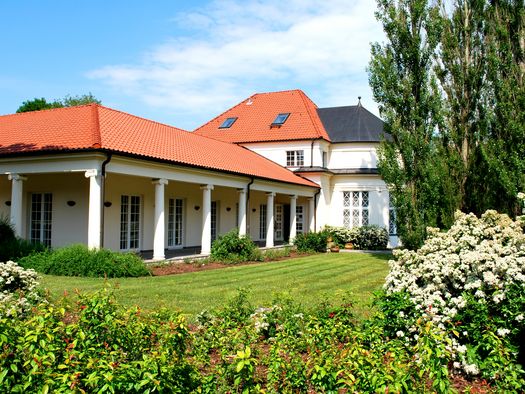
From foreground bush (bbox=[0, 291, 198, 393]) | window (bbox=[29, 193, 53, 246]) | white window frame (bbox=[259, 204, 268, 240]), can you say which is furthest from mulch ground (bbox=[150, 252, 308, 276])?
white window frame (bbox=[259, 204, 268, 240])

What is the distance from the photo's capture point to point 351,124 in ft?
101

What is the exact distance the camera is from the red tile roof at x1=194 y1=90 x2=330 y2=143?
29.4 m

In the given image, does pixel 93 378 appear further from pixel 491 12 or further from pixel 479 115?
pixel 491 12

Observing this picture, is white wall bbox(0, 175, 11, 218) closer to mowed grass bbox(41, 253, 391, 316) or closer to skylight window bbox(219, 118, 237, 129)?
mowed grass bbox(41, 253, 391, 316)

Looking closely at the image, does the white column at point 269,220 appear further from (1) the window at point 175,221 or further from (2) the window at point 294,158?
(2) the window at point 294,158

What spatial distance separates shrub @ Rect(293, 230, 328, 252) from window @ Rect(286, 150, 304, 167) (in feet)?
19.6

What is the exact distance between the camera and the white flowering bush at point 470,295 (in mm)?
5527

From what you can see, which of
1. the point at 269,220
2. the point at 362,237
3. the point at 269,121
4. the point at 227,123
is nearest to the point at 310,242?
the point at 269,220

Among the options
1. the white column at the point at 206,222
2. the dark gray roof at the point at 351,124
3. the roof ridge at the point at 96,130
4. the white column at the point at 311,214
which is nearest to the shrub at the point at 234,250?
the white column at the point at 206,222

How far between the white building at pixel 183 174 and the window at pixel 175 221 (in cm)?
5

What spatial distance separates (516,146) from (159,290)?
12190mm

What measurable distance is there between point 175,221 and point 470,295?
16.5m

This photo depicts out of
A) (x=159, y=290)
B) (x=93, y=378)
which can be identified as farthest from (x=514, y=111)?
(x=93, y=378)

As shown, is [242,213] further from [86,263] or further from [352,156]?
[352,156]
